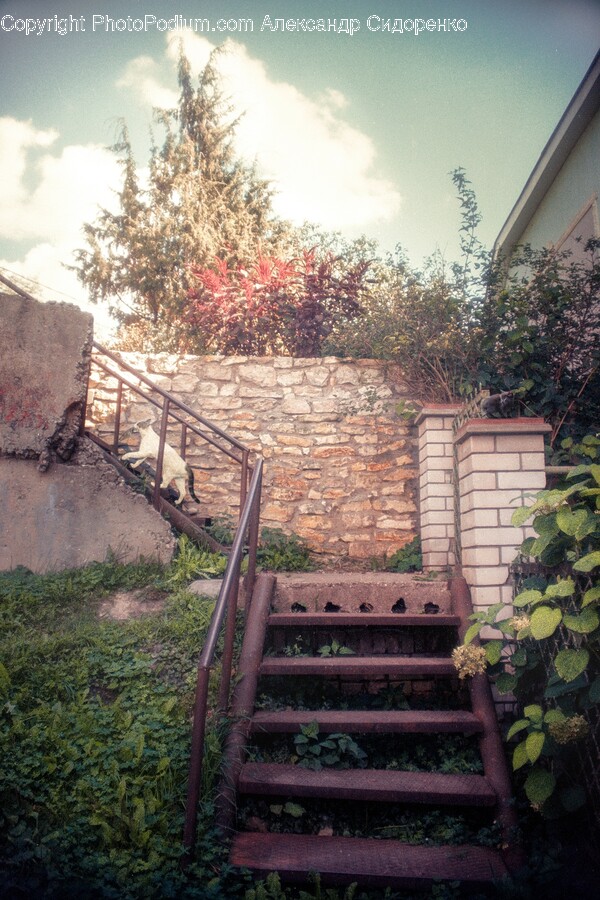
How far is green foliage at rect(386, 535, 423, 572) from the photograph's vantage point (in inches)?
180

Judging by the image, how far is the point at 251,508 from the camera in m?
3.40

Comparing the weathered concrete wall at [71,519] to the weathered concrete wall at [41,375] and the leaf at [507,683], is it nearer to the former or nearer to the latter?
the weathered concrete wall at [41,375]

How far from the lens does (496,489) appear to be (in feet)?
10.8

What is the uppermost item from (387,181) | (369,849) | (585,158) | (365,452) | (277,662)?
(585,158)

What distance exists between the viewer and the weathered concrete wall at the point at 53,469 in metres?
4.10

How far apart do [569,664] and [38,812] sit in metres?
1.94

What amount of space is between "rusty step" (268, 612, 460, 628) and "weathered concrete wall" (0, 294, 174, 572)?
4.21ft

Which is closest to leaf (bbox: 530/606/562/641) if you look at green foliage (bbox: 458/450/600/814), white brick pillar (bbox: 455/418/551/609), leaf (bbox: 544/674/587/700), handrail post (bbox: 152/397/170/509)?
green foliage (bbox: 458/450/600/814)

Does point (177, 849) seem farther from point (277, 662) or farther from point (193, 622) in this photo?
point (193, 622)

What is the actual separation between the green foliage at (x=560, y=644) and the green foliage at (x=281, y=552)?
233 cm

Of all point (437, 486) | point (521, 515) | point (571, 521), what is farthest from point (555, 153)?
point (571, 521)

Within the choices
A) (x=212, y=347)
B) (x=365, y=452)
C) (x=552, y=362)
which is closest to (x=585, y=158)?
(x=552, y=362)

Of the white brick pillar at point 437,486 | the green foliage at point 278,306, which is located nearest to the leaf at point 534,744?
the white brick pillar at point 437,486

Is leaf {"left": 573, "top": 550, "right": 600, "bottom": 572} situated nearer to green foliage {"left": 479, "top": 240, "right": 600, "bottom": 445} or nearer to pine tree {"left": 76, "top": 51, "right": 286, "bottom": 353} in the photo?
green foliage {"left": 479, "top": 240, "right": 600, "bottom": 445}
